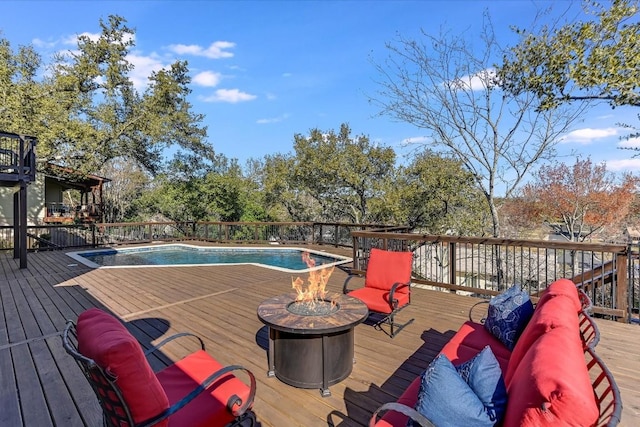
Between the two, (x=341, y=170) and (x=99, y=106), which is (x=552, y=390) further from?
(x=99, y=106)

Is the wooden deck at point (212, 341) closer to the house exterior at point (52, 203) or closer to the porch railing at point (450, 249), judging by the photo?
the porch railing at point (450, 249)

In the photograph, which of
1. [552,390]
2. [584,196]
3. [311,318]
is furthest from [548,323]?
[584,196]

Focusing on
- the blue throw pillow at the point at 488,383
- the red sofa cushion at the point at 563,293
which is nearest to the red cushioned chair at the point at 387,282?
the red sofa cushion at the point at 563,293

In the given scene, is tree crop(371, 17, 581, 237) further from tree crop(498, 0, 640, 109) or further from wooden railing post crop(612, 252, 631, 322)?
A: wooden railing post crop(612, 252, 631, 322)

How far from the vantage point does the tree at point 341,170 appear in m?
13.8

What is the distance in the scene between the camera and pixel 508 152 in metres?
7.86

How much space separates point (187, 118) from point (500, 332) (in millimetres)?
18065

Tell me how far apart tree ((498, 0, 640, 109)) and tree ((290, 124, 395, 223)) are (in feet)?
23.6

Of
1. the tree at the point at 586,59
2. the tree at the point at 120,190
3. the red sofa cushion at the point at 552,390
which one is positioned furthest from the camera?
the tree at the point at 120,190

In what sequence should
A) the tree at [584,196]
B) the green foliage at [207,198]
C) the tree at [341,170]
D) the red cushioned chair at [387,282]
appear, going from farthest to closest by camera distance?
the green foliage at [207,198], the tree at [341,170], the tree at [584,196], the red cushioned chair at [387,282]

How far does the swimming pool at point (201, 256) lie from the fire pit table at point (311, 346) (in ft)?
22.6

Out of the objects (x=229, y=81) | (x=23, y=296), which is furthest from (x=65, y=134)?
(x=23, y=296)

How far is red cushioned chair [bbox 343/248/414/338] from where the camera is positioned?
383 centimetres

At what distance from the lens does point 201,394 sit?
6.06 feet
